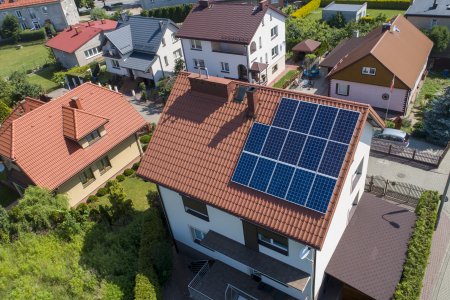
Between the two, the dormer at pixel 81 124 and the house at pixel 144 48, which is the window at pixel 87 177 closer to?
the dormer at pixel 81 124

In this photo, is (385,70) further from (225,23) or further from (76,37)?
(76,37)

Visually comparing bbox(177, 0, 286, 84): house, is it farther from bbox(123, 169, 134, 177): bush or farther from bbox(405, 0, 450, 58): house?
bbox(123, 169, 134, 177): bush

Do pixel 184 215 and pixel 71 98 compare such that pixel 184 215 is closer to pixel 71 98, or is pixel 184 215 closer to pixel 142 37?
pixel 71 98

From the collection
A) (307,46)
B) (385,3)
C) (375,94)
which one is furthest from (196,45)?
(385,3)

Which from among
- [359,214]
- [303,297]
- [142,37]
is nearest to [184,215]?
[303,297]

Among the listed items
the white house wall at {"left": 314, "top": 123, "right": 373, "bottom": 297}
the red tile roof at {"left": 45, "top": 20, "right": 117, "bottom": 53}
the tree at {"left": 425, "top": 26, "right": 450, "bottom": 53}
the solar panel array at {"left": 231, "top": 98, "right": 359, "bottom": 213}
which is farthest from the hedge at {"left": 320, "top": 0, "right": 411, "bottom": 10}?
the solar panel array at {"left": 231, "top": 98, "right": 359, "bottom": 213}
